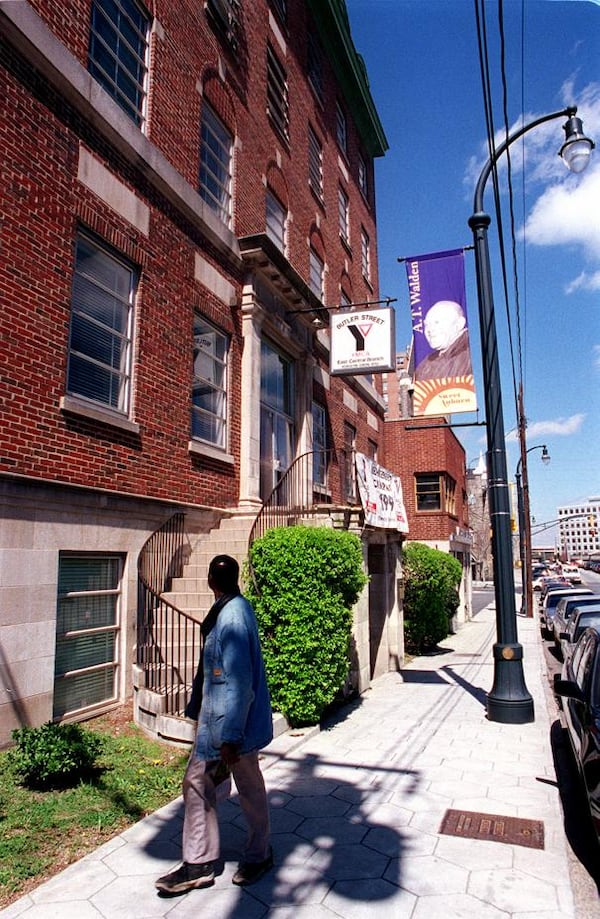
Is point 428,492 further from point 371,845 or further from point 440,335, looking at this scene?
point 371,845

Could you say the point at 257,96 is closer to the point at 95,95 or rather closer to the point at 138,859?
the point at 95,95

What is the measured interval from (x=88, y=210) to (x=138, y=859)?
21.7 ft

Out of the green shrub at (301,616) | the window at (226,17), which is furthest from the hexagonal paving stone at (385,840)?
the window at (226,17)

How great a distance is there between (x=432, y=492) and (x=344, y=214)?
1180cm

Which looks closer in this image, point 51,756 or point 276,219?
point 51,756

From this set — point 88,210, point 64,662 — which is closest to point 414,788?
point 64,662

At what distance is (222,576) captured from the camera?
13.2 ft

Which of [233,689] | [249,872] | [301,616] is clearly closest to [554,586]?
[301,616]

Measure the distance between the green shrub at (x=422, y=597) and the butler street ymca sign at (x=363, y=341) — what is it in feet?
20.0

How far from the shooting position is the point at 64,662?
21.4ft

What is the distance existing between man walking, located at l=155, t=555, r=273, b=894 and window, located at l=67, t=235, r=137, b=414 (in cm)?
430

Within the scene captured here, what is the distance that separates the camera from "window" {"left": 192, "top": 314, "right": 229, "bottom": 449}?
10.0 meters

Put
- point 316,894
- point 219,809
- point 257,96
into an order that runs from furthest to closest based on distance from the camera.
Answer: point 257,96, point 219,809, point 316,894

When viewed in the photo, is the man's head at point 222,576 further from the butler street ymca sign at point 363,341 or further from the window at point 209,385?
the butler street ymca sign at point 363,341
